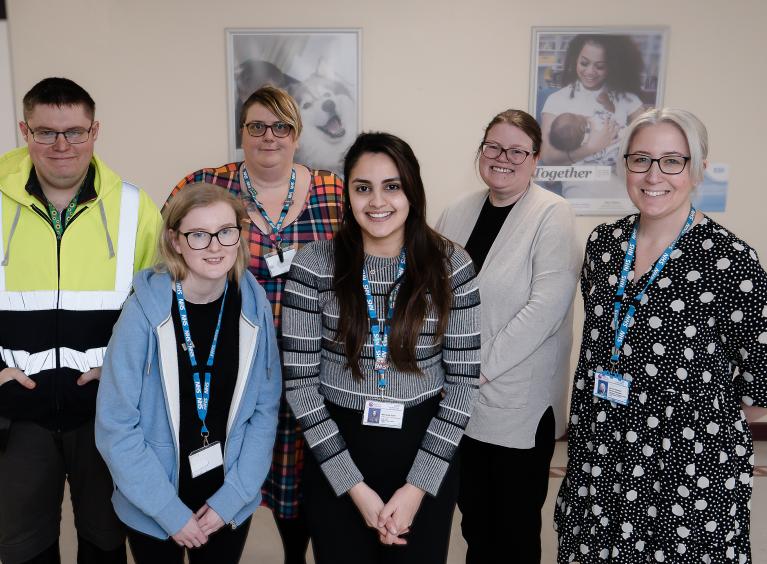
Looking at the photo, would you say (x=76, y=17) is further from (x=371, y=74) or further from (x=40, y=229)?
(x=40, y=229)

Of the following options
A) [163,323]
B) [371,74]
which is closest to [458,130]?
[371,74]

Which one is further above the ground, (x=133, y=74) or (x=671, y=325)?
(x=133, y=74)

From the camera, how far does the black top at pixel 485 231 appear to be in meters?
2.06

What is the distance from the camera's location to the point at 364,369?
160 cm

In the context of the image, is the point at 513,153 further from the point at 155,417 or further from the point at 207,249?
the point at 155,417

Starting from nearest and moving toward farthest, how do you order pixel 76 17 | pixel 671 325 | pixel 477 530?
pixel 671 325 → pixel 477 530 → pixel 76 17

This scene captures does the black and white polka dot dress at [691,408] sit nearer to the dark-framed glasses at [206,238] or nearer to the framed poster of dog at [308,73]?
the dark-framed glasses at [206,238]

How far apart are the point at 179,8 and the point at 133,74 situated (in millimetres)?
483

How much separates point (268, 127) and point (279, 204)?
267 mm

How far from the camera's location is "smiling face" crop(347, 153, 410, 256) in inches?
62.1

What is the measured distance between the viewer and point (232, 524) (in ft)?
5.59

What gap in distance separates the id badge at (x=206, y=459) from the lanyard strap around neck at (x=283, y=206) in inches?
26.9

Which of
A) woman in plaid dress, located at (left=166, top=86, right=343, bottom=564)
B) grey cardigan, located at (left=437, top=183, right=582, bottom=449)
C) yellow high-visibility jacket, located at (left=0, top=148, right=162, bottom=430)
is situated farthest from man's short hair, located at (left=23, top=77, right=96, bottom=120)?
grey cardigan, located at (left=437, top=183, right=582, bottom=449)

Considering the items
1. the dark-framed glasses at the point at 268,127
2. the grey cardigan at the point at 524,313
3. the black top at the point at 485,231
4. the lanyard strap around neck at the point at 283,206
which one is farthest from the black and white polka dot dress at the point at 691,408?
the dark-framed glasses at the point at 268,127
